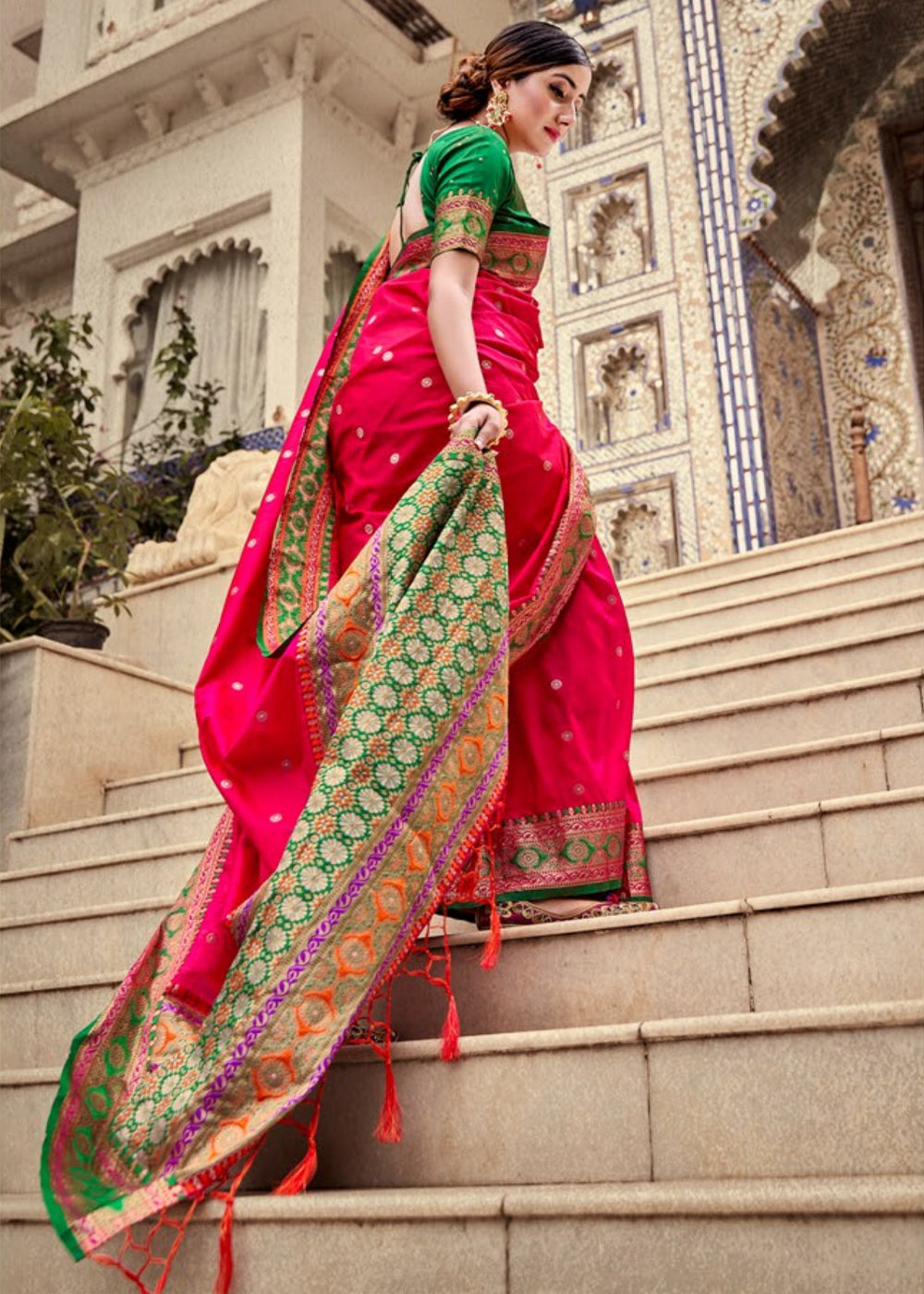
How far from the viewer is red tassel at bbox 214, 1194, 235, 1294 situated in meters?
1.73

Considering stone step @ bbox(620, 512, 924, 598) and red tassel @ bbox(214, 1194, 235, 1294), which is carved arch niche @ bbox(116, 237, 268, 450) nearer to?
stone step @ bbox(620, 512, 924, 598)

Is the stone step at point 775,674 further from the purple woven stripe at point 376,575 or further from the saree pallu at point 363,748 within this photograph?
the purple woven stripe at point 376,575

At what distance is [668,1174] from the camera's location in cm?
174

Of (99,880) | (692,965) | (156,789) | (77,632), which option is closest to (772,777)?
(692,965)

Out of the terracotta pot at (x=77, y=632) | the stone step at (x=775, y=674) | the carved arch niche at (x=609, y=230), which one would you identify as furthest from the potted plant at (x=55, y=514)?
the carved arch niche at (x=609, y=230)

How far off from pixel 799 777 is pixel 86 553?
121 inches

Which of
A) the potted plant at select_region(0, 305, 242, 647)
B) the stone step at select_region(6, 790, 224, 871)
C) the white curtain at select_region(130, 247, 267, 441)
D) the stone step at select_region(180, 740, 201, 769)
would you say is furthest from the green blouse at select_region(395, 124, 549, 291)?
the white curtain at select_region(130, 247, 267, 441)

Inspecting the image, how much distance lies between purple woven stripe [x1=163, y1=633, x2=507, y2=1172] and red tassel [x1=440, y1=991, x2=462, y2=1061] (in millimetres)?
149

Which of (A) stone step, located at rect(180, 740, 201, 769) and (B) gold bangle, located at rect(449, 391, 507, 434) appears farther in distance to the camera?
(A) stone step, located at rect(180, 740, 201, 769)

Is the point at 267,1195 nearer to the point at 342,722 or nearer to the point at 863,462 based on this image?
the point at 342,722

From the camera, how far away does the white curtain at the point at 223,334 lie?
30.6 ft

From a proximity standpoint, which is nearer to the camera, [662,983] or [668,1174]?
[668,1174]

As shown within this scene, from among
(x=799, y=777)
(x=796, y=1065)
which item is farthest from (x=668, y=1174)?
(x=799, y=777)

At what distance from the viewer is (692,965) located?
201 cm
